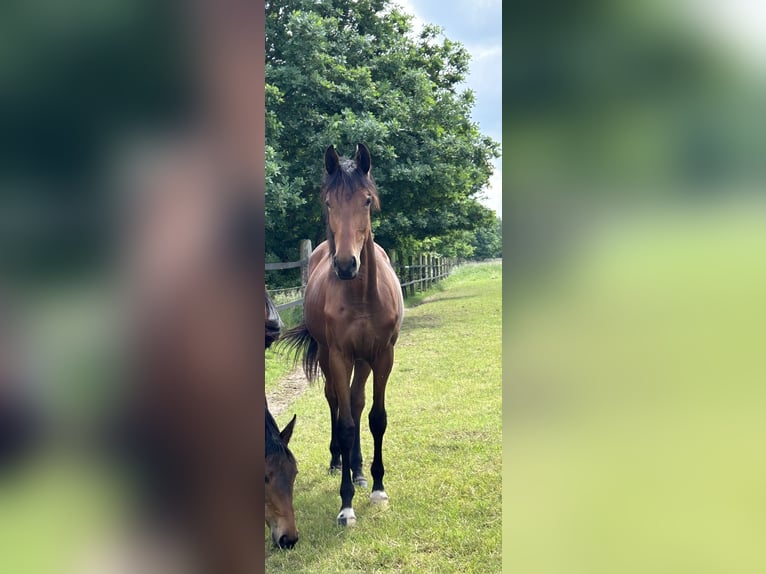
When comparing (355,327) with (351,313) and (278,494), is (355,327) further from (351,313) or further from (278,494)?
(278,494)

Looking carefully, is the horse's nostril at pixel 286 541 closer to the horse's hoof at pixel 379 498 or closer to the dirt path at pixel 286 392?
the horse's hoof at pixel 379 498

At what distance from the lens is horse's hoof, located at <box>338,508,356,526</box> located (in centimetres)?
221

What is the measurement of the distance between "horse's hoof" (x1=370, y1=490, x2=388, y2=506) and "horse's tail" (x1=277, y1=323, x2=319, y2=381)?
0.74 meters

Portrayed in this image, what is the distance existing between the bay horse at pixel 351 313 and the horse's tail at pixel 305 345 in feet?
0.08

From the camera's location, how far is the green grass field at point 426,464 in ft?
6.32

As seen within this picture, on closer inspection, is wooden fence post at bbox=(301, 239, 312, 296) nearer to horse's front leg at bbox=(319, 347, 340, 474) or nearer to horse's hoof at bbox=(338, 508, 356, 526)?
horse's front leg at bbox=(319, 347, 340, 474)

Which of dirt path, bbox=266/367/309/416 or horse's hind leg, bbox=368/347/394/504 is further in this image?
dirt path, bbox=266/367/309/416

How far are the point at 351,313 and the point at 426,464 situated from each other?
891 mm

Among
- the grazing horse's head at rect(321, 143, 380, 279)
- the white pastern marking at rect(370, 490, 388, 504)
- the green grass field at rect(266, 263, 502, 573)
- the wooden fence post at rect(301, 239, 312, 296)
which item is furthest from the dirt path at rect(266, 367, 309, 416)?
the grazing horse's head at rect(321, 143, 380, 279)
